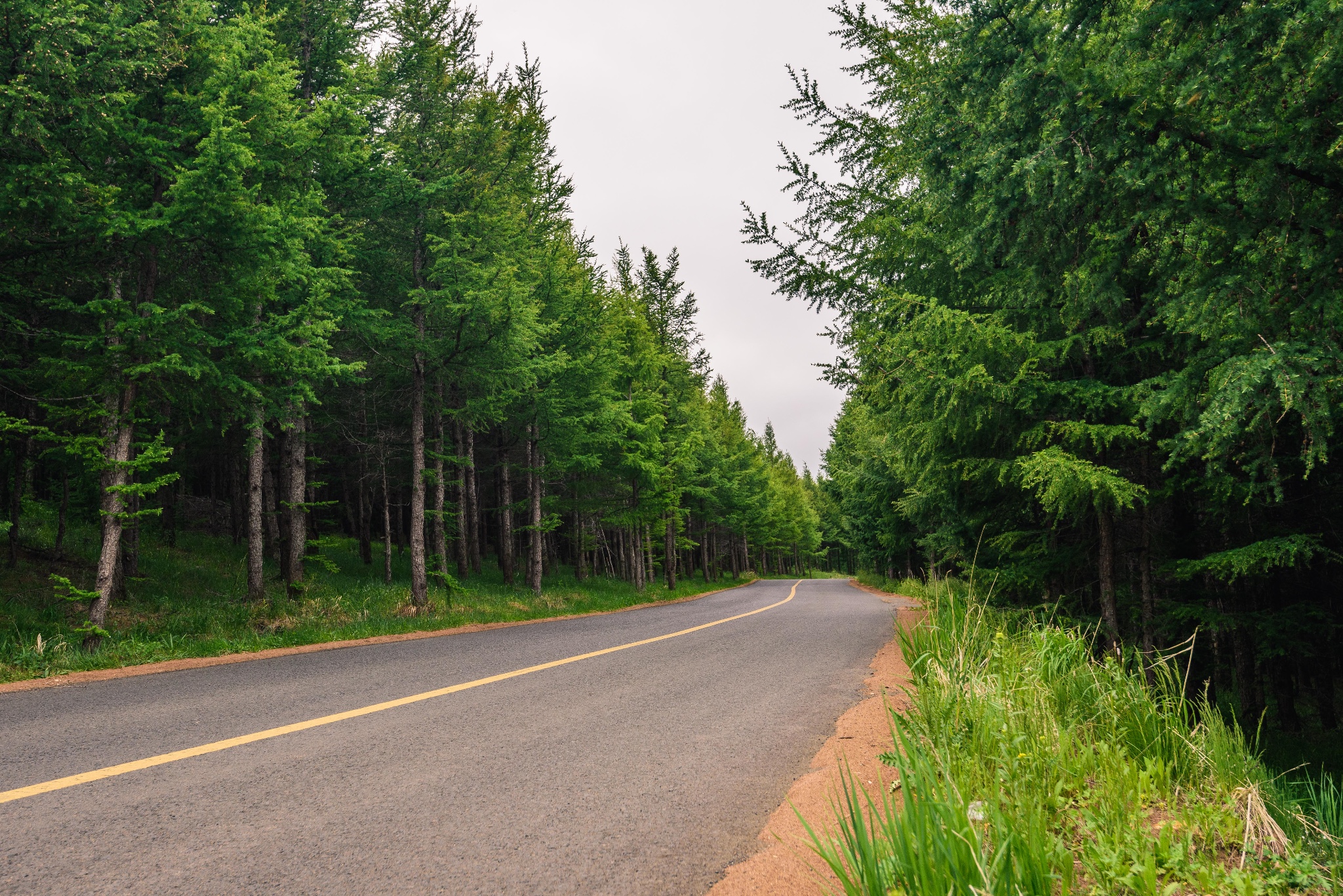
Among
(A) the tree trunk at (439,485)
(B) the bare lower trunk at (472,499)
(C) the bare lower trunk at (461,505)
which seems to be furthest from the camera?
(B) the bare lower trunk at (472,499)

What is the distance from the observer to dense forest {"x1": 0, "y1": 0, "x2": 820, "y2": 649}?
8.51 meters

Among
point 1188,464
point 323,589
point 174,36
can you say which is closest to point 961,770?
point 1188,464

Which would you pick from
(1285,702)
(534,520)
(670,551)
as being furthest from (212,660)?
(670,551)

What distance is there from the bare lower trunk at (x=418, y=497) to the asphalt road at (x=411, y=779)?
6.26m

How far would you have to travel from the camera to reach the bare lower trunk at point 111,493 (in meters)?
8.40

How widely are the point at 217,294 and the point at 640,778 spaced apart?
33.5 ft

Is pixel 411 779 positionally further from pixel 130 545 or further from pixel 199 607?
pixel 130 545

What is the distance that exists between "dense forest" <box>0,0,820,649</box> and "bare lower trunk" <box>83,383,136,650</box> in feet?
0.13

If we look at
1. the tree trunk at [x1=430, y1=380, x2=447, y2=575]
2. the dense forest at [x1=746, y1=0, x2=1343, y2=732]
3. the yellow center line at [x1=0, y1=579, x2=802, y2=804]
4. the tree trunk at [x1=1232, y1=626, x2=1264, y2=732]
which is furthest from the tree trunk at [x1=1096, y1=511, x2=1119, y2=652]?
the tree trunk at [x1=430, y1=380, x2=447, y2=575]

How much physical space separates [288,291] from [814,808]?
11.6m

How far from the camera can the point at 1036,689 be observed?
13.5 feet

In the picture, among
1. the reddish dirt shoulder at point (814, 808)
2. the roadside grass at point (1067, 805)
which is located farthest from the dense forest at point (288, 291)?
the roadside grass at point (1067, 805)

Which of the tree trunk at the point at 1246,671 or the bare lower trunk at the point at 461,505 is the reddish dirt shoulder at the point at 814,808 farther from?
the bare lower trunk at the point at 461,505

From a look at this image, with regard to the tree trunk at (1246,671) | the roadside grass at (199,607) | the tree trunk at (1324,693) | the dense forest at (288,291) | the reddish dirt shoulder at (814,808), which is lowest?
the tree trunk at (1324,693)
